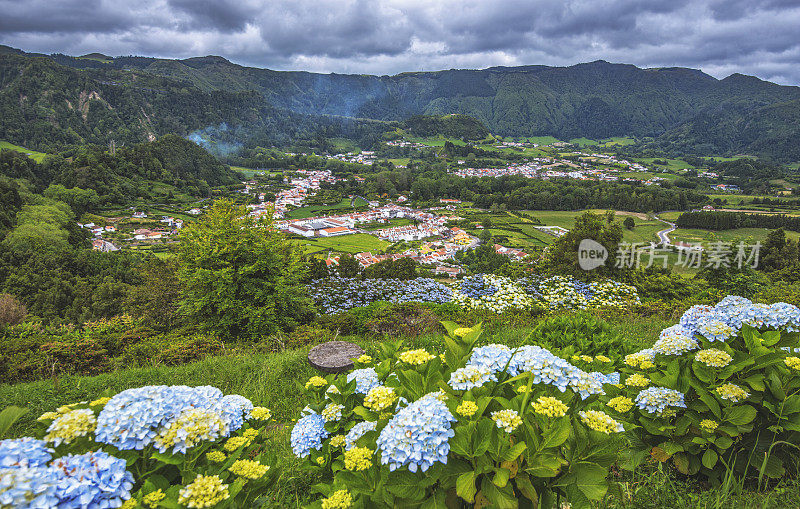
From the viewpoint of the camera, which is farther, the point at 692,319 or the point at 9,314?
the point at 9,314

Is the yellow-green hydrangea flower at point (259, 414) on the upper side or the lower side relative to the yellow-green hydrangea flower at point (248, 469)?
lower

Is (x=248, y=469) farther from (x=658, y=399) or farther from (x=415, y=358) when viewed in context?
(x=658, y=399)

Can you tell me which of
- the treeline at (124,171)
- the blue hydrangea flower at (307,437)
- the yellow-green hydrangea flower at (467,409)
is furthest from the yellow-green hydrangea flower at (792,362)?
the treeline at (124,171)

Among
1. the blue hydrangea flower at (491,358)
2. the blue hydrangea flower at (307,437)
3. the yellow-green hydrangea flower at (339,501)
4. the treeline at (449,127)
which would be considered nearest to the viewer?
the yellow-green hydrangea flower at (339,501)

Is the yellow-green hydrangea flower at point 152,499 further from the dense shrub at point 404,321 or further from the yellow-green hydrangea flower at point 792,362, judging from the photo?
the dense shrub at point 404,321

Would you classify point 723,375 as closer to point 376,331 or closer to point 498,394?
point 498,394

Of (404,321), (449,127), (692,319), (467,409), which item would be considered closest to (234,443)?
(467,409)
